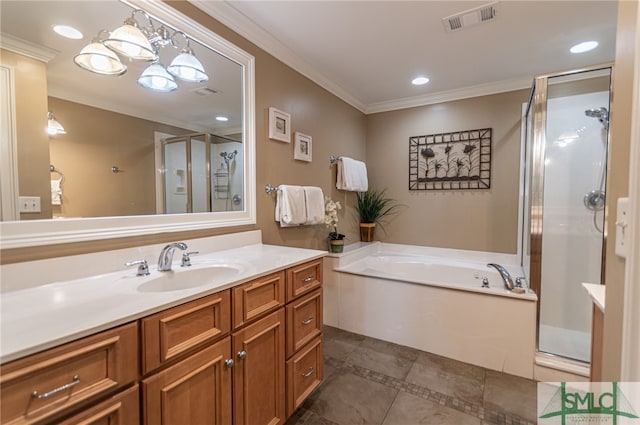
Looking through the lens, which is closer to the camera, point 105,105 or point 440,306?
point 105,105

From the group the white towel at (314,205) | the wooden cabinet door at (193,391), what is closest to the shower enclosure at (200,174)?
the white towel at (314,205)

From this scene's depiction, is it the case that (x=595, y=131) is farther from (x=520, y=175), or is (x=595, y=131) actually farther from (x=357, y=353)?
(x=357, y=353)

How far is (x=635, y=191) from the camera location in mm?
495

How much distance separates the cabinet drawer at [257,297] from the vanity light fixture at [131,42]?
1.21m

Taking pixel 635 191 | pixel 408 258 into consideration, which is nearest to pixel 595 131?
pixel 408 258

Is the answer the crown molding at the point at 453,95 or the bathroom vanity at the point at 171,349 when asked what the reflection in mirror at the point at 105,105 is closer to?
the bathroom vanity at the point at 171,349

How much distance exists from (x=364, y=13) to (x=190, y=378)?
215 cm

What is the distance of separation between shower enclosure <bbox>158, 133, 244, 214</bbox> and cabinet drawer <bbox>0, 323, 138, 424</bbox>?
88 cm

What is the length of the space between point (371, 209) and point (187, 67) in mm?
2451

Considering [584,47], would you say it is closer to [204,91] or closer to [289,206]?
[289,206]

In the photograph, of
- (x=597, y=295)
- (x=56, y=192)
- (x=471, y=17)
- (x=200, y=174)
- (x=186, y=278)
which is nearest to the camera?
(x=597, y=295)

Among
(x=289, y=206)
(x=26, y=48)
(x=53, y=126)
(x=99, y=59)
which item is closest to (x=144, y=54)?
(x=99, y=59)

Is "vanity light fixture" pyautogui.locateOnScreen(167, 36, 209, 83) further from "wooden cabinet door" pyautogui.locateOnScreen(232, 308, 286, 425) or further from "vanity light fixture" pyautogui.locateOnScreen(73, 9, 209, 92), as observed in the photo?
"wooden cabinet door" pyautogui.locateOnScreen(232, 308, 286, 425)

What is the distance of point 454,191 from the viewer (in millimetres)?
3154
